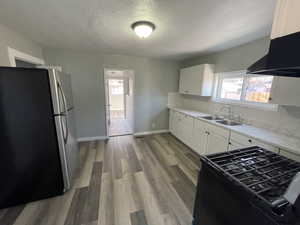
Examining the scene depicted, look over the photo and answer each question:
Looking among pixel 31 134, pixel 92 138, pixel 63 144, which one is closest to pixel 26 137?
pixel 31 134

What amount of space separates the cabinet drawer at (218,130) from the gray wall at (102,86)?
6.69 feet

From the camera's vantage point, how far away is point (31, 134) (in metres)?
1.58

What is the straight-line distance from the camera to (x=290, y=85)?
157 centimetres

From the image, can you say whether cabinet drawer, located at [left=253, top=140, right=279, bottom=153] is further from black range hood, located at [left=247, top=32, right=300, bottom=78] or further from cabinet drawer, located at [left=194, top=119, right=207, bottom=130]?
black range hood, located at [left=247, top=32, right=300, bottom=78]

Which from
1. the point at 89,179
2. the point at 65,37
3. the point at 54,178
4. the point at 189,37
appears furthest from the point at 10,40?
the point at 189,37

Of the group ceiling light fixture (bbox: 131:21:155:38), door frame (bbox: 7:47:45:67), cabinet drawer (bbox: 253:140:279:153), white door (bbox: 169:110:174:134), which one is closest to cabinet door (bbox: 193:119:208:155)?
cabinet drawer (bbox: 253:140:279:153)

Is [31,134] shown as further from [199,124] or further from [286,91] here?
[286,91]

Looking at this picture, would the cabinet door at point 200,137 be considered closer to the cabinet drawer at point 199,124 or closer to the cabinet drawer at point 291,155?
the cabinet drawer at point 199,124

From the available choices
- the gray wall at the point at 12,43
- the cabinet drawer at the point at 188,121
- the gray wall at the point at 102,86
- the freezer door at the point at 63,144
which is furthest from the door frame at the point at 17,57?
the cabinet drawer at the point at 188,121

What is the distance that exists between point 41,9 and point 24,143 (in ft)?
5.32

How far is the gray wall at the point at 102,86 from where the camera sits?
331 cm

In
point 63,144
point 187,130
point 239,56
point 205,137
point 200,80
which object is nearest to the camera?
point 63,144

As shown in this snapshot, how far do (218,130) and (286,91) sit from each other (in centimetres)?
107

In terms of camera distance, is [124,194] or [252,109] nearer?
[124,194]
